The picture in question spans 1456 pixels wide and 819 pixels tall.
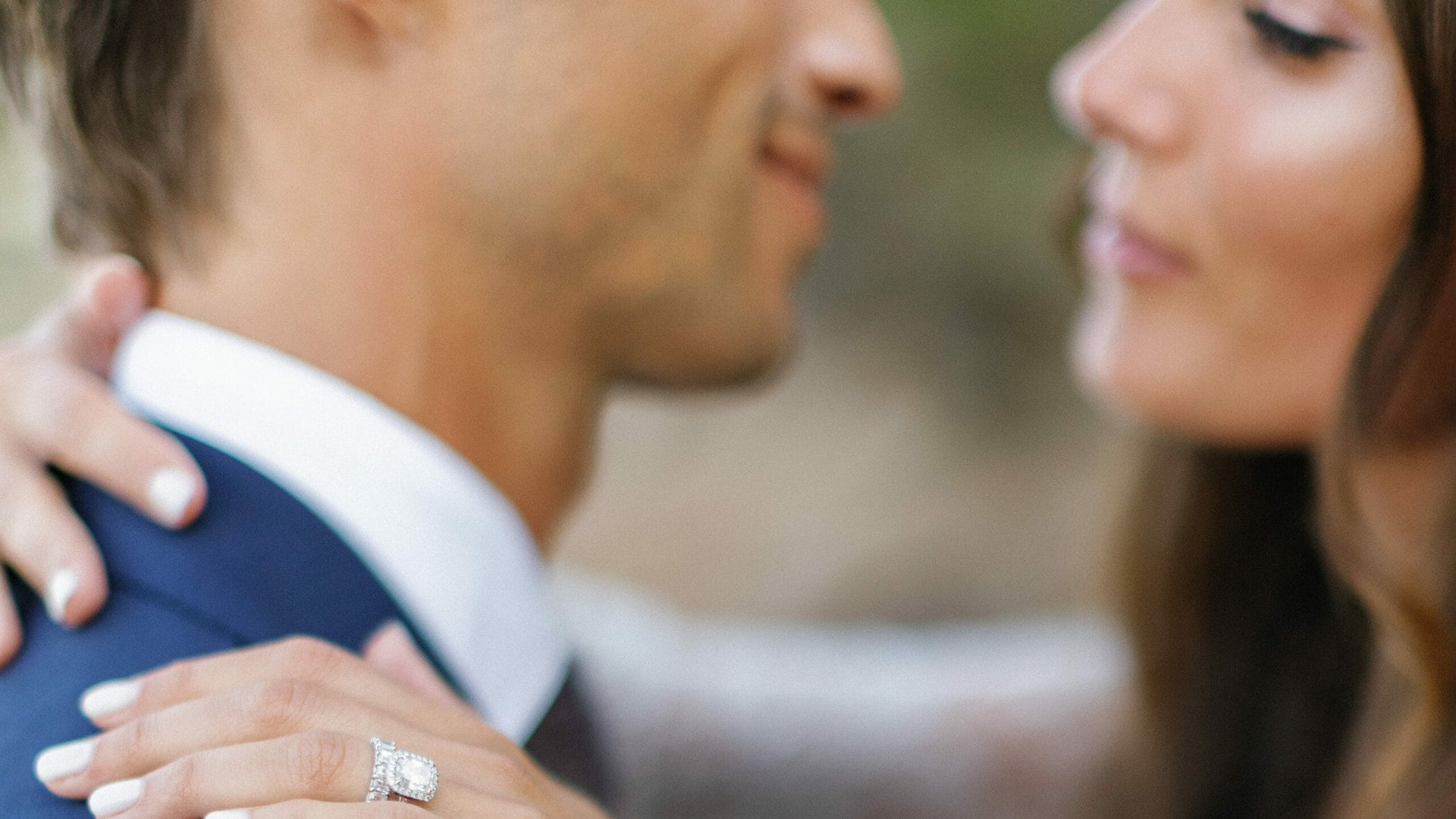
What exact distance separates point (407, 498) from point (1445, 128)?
1.16 metres

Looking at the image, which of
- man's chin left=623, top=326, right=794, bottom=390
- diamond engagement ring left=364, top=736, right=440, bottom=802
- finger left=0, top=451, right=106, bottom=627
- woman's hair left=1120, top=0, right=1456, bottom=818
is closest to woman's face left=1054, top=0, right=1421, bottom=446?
woman's hair left=1120, top=0, right=1456, bottom=818

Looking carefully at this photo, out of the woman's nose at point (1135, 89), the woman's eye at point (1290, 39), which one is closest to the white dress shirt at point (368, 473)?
the woman's nose at point (1135, 89)

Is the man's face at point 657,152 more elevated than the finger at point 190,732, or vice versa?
the man's face at point 657,152

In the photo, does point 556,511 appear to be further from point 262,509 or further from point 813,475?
point 813,475

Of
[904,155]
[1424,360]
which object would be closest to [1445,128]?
[1424,360]

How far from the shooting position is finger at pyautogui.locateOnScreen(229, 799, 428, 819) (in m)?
0.88

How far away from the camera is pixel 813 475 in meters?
5.06

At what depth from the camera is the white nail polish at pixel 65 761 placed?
37.2 inches

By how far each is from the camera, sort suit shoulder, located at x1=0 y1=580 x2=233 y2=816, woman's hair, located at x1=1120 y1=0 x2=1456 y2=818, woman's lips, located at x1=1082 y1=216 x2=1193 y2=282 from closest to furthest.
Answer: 1. suit shoulder, located at x1=0 y1=580 x2=233 y2=816
2. woman's hair, located at x1=1120 y1=0 x2=1456 y2=818
3. woman's lips, located at x1=1082 y1=216 x2=1193 y2=282

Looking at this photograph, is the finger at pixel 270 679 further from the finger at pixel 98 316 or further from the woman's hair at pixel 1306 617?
the woman's hair at pixel 1306 617

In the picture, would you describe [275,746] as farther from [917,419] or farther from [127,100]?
[917,419]

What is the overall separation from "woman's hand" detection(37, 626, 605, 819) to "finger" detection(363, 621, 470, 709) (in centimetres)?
11

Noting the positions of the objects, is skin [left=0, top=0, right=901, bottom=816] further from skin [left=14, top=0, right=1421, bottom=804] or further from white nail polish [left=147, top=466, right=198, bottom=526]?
skin [left=14, top=0, right=1421, bottom=804]

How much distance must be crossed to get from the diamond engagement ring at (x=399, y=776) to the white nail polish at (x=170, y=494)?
0.32 m
